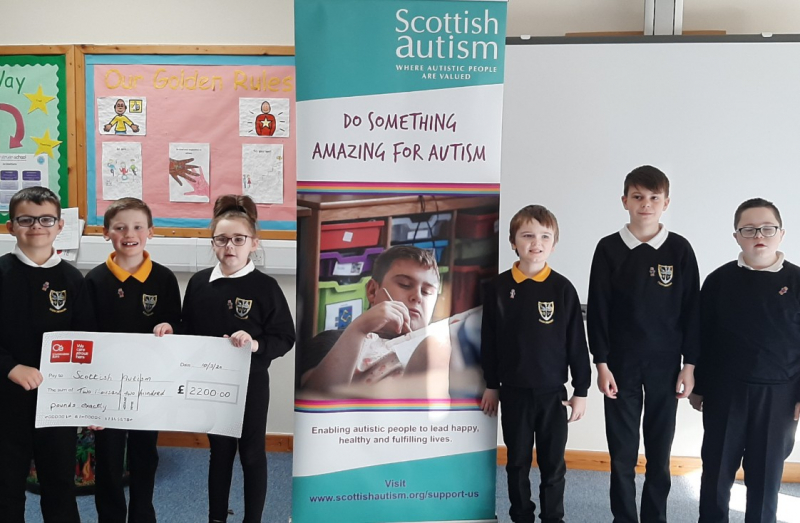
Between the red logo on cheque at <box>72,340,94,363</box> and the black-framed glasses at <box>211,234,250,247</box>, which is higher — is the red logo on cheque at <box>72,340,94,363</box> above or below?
below

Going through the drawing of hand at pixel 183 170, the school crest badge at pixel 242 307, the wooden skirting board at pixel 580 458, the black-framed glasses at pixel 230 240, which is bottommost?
the wooden skirting board at pixel 580 458

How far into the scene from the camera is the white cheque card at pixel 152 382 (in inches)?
83.8

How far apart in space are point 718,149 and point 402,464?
1.85 metres

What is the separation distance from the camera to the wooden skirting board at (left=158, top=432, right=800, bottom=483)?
3.11 m

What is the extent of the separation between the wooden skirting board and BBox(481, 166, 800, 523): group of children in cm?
91

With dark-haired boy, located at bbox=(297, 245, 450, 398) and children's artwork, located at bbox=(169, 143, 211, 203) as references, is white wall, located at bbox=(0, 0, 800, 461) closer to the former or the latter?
children's artwork, located at bbox=(169, 143, 211, 203)

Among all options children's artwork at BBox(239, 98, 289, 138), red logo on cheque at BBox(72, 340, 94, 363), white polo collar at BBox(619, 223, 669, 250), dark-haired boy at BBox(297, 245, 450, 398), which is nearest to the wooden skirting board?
dark-haired boy at BBox(297, 245, 450, 398)

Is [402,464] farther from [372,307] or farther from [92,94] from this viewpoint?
[92,94]

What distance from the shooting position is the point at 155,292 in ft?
7.23

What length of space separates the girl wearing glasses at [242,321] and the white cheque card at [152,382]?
6 centimetres

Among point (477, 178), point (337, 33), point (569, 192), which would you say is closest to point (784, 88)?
point (569, 192)

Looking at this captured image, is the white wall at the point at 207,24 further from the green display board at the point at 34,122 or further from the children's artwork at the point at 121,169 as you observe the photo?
the children's artwork at the point at 121,169

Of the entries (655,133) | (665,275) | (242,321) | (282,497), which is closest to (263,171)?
(242,321)

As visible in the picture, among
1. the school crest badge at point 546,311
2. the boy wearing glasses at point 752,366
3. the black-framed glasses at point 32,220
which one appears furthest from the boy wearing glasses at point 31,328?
the boy wearing glasses at point 752,366
